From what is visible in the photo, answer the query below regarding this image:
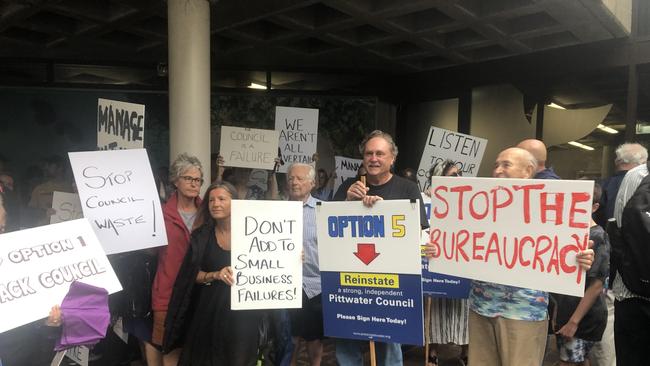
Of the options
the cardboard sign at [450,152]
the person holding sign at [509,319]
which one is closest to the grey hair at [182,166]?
the person holding sign at [509,319]

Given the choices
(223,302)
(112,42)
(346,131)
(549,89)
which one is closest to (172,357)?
(223,302)

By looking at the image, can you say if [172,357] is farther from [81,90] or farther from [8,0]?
[81,90]

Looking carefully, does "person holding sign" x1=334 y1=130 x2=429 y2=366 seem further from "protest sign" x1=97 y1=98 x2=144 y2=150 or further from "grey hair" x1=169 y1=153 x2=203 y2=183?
"protest sign" x1=97 y1=98 x2=144 y2=150

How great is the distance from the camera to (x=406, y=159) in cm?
1027

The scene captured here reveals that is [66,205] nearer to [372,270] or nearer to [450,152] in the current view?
[372,270]

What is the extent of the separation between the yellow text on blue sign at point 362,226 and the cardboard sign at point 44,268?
1.29 meters

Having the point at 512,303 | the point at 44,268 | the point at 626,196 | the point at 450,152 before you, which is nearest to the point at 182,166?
the point at 44,268

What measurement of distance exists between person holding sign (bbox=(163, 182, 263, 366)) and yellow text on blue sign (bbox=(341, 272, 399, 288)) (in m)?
0.61

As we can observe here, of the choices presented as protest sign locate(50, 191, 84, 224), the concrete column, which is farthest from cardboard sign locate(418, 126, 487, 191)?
protest sign locate(50, 191, 84, 224)

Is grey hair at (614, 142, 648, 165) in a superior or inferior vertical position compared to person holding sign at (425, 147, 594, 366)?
superior

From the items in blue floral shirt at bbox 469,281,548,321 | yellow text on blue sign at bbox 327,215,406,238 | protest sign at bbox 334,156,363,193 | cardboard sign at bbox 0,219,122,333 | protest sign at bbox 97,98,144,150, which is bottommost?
blue floral shirt at bbox 469,281,548,321

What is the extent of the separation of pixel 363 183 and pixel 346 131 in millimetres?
6599

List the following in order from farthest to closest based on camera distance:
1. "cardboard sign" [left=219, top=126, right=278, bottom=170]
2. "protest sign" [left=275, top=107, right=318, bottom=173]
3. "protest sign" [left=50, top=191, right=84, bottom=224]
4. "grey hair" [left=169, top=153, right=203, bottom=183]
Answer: "protest sign" [left=275, top=107, right=318, bottom=173] → "cardboard sign" [left=219, top=126, right=278, bottom=170] → "protest sign" [left=50, top=191, right=84, bottom=224] → "grey hair" [left=169, top=153, right=203, bottom=183]

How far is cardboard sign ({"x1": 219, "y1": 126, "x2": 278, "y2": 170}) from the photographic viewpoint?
17.4 ft
